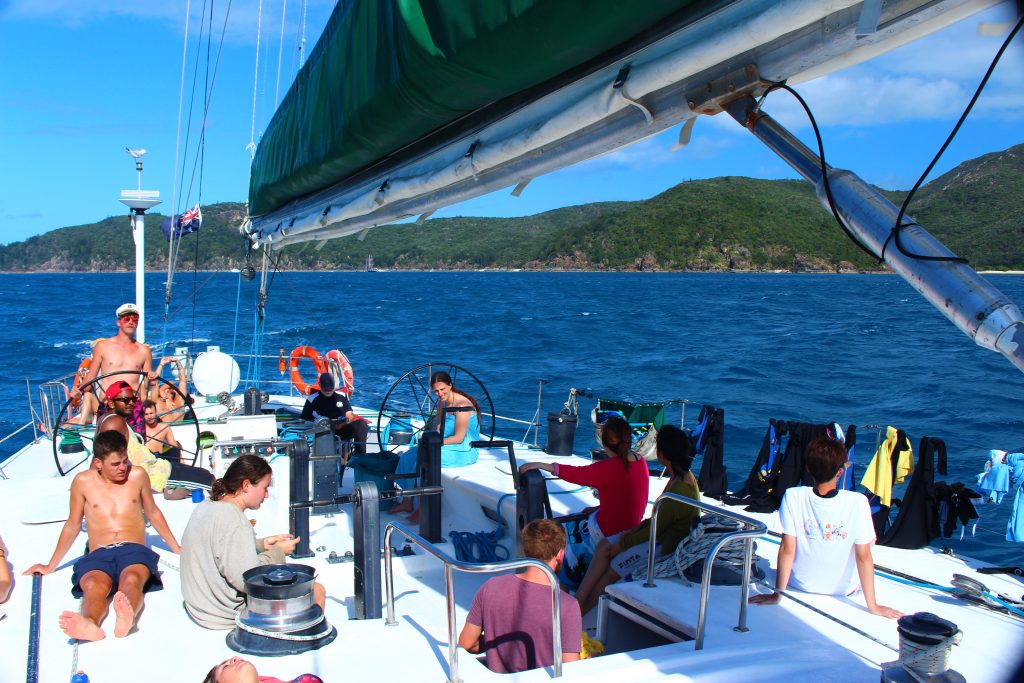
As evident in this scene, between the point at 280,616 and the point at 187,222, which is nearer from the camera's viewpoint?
the point at 280,616

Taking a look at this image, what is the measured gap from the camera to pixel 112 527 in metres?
4.08

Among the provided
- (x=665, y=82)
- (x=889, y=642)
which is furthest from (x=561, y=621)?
(x=665, y=82)

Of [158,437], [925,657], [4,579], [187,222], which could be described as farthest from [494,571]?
[187,222]

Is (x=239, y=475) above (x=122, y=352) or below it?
below

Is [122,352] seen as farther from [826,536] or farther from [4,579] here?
[826,536]

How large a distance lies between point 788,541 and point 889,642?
0.56 meters

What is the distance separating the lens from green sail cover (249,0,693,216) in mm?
2176

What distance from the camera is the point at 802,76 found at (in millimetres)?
2002

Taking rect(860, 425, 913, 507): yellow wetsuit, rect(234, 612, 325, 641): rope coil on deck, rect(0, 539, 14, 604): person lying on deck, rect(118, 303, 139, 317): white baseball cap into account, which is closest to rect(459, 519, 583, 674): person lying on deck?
rect(234, 612, 325, 641): rope coil on deck

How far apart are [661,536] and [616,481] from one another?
14.8 inches

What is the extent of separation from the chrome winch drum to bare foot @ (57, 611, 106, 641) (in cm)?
62

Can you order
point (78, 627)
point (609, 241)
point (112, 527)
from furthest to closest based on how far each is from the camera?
point (609, 241) → point (112, 527) → point (78, 627)

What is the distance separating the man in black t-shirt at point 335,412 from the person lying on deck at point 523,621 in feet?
13.6

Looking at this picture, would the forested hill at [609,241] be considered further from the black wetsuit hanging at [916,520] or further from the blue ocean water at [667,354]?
the black wetsuit hanging at [916,520]
